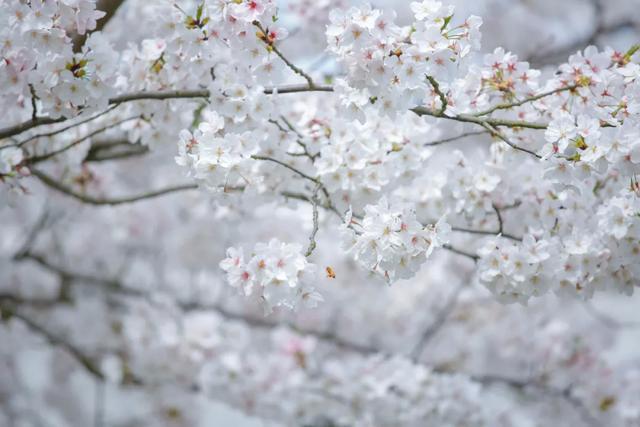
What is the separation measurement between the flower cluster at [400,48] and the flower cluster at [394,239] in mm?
296

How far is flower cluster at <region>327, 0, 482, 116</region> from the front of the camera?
180 centimetres

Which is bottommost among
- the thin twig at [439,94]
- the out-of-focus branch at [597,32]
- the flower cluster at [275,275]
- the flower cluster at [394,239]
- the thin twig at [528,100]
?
the flower cluster at [275,275]

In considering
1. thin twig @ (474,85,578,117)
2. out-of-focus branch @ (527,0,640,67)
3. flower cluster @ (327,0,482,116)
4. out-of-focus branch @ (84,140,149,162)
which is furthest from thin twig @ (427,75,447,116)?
out-of-focus branch @ (527,0,640,67)

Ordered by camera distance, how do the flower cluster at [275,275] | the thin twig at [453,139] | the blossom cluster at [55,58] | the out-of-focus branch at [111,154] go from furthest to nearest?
the out-of-focus branch at [111,154] < the thin twig at [453,139] < the blossom cluster at [55,58] < the flower cluster at [275,275]

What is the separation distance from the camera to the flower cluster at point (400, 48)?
70.7 inches

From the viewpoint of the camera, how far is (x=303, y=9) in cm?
317

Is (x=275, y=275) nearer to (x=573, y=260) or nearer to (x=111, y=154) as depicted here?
(x=573, y=260)

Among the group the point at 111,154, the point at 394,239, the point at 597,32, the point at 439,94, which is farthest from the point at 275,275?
the point at 597,32

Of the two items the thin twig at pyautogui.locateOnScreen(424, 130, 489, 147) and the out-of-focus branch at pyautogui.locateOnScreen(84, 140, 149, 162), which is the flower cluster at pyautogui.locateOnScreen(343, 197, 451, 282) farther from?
the out-of-focus branch at pyautogui.locateOnScreen(84, 140, 149, 162)

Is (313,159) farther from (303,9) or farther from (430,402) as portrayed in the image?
(430,402)

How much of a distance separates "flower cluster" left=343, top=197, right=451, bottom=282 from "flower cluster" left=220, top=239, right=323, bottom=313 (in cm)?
14

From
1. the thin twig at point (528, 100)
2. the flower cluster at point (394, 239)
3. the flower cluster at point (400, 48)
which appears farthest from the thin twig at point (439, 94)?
the flower cluster at point (394, 239)

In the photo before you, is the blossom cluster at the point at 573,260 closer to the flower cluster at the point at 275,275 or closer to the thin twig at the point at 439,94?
the thin twig at the point at 439,94

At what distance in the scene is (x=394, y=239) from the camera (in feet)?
5.85
